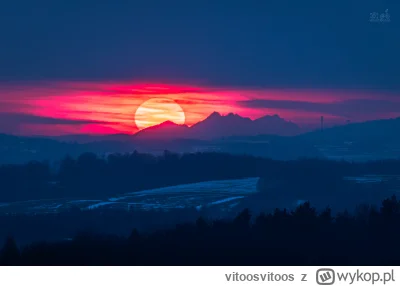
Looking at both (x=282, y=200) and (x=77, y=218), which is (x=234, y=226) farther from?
(x=282, y=200)

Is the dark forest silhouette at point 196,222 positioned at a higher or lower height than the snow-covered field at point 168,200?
higher

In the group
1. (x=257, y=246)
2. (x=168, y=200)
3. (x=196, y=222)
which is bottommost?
(x=168, y=200)

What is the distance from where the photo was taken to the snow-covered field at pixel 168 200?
227ft

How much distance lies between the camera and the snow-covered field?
227ft

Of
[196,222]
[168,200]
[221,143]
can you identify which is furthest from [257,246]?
[221,143]

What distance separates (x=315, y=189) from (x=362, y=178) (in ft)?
22.6

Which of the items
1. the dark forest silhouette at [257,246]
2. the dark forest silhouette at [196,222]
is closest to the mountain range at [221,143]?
the dark forest silhouette at [196,222]

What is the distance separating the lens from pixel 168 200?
7319cm

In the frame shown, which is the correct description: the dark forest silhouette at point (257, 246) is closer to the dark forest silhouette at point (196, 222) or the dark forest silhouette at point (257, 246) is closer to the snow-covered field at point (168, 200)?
the dark forest silhouette at point (196, 222)

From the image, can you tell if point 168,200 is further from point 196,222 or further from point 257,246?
point 257,246

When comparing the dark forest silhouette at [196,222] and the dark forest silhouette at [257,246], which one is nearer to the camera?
the dark forest silhouette at [257,246]

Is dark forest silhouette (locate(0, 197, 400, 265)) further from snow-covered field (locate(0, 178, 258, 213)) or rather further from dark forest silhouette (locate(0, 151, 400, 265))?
snow-covered field (locate(0, 178, 258, 213))

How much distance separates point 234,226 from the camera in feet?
125
